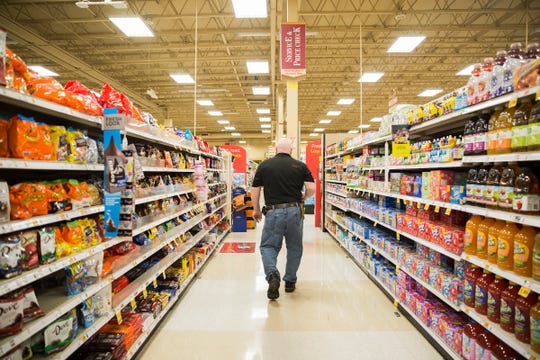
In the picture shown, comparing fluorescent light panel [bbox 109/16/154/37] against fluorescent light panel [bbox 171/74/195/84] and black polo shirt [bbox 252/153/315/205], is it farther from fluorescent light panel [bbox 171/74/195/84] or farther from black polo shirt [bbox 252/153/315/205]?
black polo shirt [bbox 252/153/315/205]

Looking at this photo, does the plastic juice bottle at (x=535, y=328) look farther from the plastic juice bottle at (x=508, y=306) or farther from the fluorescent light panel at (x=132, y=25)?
the fluorescent light panel at (x=132, y=25)

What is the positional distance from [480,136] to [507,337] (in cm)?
135

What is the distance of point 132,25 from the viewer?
729cm

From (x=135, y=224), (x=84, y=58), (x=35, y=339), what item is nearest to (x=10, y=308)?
(x=35, y=339)

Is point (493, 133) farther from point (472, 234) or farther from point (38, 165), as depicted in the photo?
point (38, 165)

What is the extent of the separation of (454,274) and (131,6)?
29.6 feet

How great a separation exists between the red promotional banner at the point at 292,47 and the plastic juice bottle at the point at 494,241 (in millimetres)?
5274

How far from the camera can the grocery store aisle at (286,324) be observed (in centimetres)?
272

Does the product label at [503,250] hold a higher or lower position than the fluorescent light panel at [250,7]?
lower

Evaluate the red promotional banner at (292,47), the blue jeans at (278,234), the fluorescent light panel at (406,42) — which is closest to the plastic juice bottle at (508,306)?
the blue jeans at (278,234)

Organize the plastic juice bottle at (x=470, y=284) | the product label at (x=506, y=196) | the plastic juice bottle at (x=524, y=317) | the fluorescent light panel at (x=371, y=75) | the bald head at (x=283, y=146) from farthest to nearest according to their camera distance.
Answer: the fluorescent light panel at (x=371, y=75) < the bald head at (x=283, y=146) < the plastic juice bottle at (x=470, y=284) < the product label at (x=506, y=196) < the plastic juice bottle at (x=524, y=317)

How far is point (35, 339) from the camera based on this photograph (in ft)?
5.78

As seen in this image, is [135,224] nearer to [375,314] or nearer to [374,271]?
[375,314]

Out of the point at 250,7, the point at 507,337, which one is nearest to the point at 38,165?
the point at 507,337
